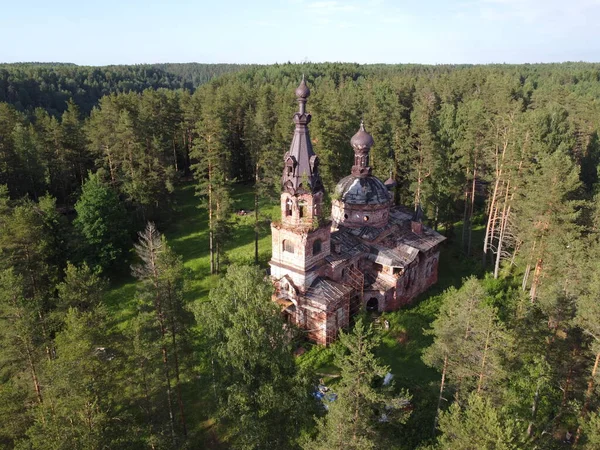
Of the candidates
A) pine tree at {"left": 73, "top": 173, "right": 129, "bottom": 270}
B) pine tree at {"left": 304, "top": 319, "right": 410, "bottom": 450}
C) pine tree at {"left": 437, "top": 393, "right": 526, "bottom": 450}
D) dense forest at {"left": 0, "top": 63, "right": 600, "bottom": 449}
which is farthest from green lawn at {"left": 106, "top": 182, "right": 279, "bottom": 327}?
pine tree at {"left": 437, "top": 393, "right": 526, "bottom": 450}

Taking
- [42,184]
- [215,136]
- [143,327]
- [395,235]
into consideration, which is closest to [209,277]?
[215,136]

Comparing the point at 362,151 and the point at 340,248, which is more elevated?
the point at 362,151

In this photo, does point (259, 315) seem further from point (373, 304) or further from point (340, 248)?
point (373, 304)

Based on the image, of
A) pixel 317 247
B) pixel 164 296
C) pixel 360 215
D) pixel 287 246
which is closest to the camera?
pixel 164 296

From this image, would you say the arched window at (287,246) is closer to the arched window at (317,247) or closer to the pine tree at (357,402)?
the arched window at (317,247)

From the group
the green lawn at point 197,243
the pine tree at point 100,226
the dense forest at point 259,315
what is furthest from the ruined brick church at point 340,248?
the pine tree at point 100,226

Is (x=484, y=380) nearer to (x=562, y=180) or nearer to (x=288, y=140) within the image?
(x=562, y=180)

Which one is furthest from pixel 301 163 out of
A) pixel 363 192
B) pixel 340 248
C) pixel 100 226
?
pixel 100 226
